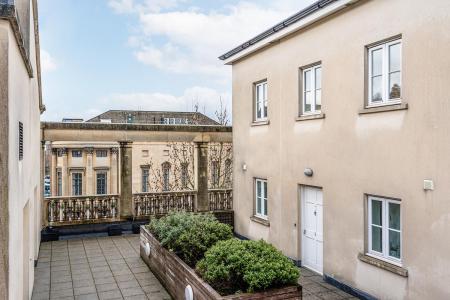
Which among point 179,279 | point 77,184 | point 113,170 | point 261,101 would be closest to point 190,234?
point 179,279

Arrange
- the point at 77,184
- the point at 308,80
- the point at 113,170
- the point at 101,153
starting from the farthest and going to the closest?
the point at 113,170, the point at 77,184, the point at 101,153, the point at 308,80

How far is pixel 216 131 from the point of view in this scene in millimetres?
15086

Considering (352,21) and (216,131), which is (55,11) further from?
(352,21)

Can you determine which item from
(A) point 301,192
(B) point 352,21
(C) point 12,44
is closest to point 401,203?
(A) point 301,192

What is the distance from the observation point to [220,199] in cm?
1570

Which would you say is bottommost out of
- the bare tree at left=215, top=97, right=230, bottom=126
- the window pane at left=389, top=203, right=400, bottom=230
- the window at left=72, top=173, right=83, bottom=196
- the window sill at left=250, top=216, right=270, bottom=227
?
the window at left=72, top=173, right=83, bottom=196

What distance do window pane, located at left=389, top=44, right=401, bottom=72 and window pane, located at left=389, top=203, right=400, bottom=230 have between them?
102 inches

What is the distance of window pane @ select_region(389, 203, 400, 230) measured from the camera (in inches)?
285

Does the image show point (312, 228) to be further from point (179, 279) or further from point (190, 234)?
point (179, 279)

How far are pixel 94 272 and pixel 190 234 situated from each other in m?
3.19

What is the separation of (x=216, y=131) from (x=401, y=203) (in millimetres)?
8981

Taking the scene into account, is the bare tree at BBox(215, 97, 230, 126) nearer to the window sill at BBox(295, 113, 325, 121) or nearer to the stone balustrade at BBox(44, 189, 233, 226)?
the stone balustrade at BBox(44, 189, 233, 226)

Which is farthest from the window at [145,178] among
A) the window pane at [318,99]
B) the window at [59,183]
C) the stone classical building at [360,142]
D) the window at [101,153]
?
the window pane at [318,99]

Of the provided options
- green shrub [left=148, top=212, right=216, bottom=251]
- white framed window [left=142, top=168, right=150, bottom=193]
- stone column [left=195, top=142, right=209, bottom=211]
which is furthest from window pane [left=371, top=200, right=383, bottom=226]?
white framed window [left=142, top=168, right=150, bottom=193]
